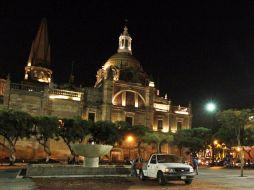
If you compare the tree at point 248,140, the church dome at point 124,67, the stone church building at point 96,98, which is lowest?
the tree at point 248,140

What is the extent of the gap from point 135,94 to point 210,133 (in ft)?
53.6

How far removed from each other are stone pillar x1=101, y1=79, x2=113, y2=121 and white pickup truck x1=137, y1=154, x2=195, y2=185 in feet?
137

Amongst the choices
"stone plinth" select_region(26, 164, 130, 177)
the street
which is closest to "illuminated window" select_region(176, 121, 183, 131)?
"stone plinth" select_region(26, 164, 130, 177)

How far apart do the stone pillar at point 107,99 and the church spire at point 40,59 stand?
12.2 m

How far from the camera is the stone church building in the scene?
174 ft

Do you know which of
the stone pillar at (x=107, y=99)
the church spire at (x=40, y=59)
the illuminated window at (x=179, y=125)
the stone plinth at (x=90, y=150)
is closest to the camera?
the stone plinth at (x=90, y=150)

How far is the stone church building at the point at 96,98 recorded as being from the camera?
52.9m

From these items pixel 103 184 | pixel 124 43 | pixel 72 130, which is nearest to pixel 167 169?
pixel 103 184

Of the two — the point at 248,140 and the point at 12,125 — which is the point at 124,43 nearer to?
the point at 248,140

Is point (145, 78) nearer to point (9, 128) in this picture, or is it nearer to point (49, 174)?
point (9, 128)

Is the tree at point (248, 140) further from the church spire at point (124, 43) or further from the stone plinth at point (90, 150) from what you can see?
the church spire at point (124, 43)

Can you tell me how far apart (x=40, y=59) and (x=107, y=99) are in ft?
53.8

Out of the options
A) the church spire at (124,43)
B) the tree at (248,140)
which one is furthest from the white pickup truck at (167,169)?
the church spire at (124,43)

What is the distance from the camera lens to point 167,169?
54.1 ft
